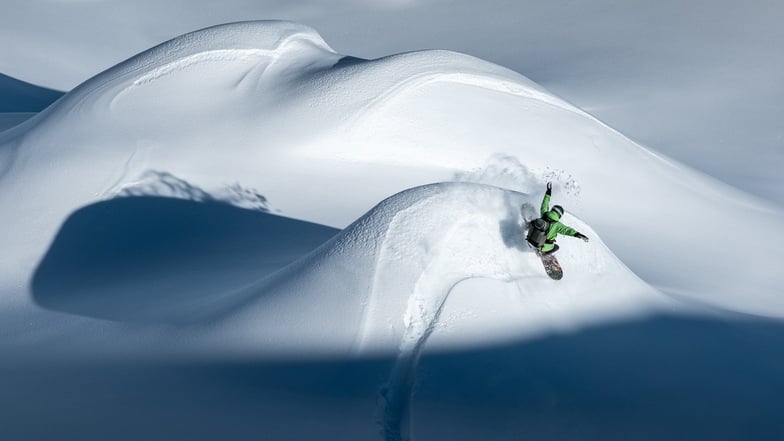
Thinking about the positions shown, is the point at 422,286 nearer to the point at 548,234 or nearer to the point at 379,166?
the point at 548,234

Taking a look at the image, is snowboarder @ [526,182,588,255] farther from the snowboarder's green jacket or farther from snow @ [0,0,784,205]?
snow @ [0,0,784,205]

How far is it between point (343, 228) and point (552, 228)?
8.04 feet

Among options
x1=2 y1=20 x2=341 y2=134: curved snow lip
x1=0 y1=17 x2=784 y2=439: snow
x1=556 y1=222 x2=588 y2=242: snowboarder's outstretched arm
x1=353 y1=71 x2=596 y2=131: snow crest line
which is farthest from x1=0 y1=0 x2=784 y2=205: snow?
x1=556 y1=222 x2=588 y2=242: snowboarder's outstretched arm

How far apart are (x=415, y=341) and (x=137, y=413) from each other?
1701 mm

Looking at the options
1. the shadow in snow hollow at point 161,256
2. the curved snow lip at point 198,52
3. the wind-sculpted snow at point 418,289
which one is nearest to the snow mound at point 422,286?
the wind-sculpted snow at point 418,289

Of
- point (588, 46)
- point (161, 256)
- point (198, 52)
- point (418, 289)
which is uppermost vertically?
point (588, 46)

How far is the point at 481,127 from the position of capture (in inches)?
351

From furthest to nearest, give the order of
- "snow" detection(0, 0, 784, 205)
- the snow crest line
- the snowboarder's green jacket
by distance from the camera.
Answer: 1. "snow" detection(0, 0, 784, 205)
2. the snow crest line
3. the snowboarder's green jacket

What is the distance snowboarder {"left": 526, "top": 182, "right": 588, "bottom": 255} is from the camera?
5621 millimetres

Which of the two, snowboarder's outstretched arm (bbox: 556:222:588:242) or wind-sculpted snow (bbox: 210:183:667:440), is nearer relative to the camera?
wind-sculpted snow (bbox: 210:183:667:440)

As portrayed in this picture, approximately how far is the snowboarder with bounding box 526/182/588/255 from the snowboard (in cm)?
5

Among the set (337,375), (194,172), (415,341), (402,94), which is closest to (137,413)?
(337,375)

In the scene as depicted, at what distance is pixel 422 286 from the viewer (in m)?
5.46

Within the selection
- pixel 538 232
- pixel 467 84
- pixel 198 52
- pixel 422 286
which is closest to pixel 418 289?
pixel 422 286
